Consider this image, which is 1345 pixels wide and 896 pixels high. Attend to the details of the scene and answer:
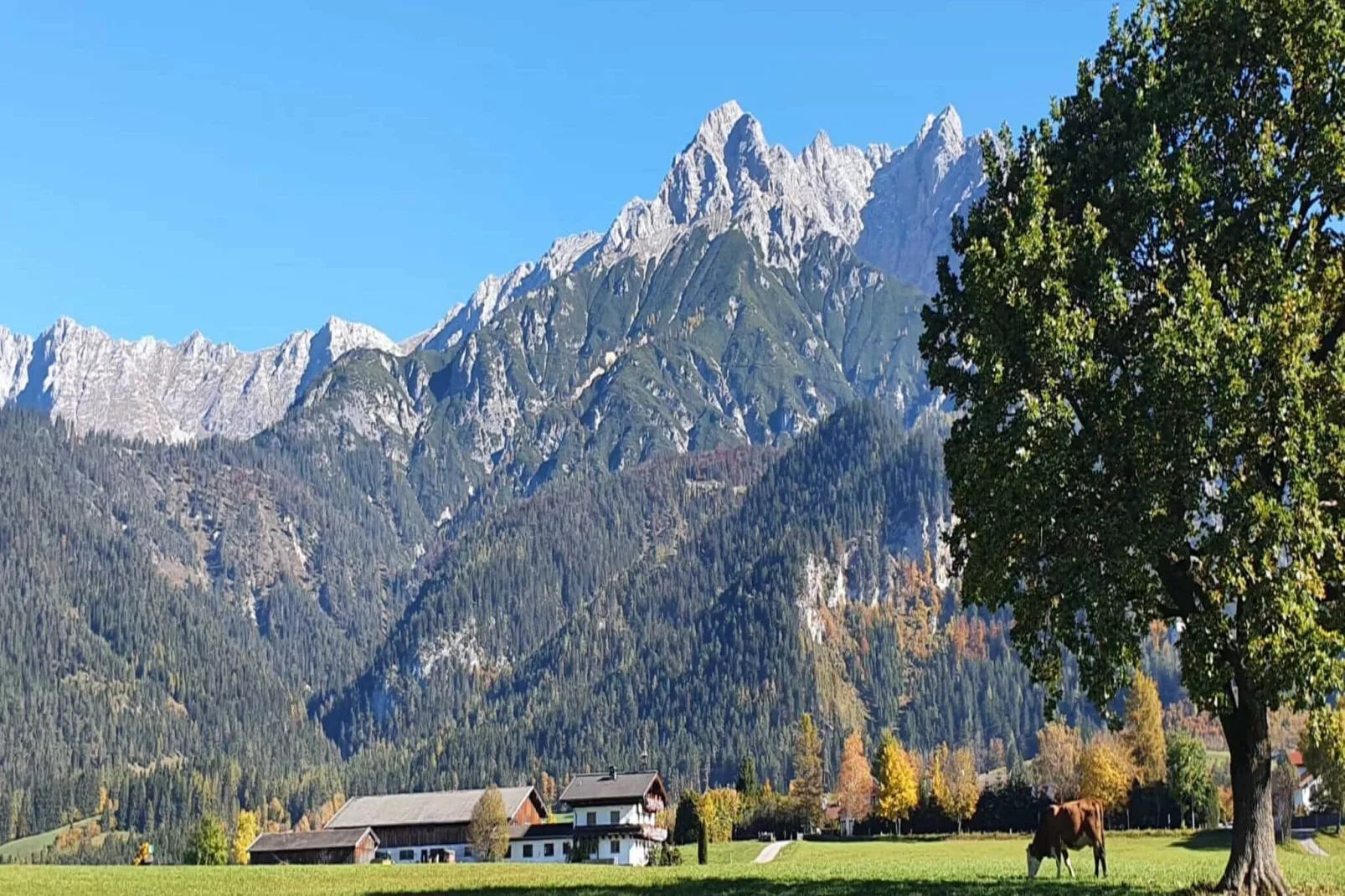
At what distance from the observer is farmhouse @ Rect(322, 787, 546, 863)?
16775cm

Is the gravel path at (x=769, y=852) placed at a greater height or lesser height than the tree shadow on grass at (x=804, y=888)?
lesser

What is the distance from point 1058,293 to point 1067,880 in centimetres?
1855

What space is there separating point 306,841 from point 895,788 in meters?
74.5

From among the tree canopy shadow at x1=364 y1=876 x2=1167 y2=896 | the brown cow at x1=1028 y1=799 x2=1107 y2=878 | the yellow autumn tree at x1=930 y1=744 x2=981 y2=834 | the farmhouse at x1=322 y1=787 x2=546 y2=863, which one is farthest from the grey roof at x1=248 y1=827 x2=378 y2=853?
the brown cow at x1=1028 y1=799 x2=1107 y2=878

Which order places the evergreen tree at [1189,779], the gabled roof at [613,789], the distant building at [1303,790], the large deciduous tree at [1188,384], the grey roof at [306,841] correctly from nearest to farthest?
1. the large deciduous tree at [1188,384]
2. the evergreen tree at [1189,779]
3. the distant building at [1303,790]
4. the gabled roof at [613,789]
5. the grey roof at [306,841]

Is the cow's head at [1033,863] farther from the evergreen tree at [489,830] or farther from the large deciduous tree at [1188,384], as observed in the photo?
the evergreen tree at [489,830]

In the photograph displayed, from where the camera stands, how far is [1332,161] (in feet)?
105

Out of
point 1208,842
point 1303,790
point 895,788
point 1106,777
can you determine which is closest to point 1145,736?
point 1106,777

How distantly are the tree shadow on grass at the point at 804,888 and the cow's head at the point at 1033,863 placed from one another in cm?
241

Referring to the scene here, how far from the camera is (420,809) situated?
17838 centimetres

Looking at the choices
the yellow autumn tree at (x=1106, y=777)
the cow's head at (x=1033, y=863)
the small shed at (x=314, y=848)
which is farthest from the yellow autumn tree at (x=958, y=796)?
the cow's head at (x=1033, y=863)

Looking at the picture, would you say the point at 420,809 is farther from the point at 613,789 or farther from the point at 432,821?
the point at 613,789

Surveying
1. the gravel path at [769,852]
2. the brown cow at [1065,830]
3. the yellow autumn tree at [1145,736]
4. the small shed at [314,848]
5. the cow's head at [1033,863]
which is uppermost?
the yellow autumn tree at [1145,736]

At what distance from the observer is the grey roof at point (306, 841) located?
164m
